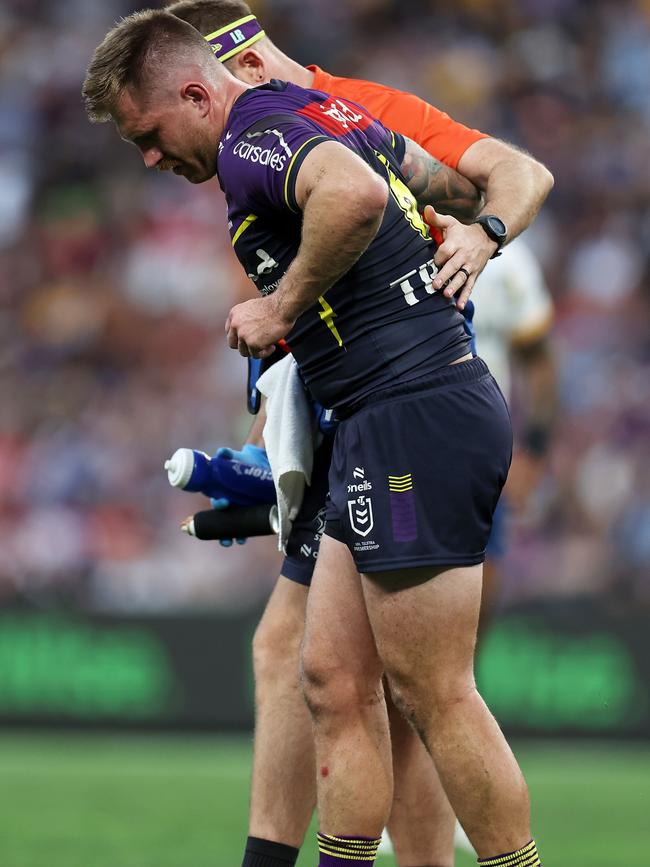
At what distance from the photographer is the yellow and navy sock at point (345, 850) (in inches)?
164

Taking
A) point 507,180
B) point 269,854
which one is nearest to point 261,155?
point 507,180

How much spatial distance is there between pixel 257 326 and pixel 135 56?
788mm

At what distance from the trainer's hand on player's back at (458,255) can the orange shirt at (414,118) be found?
21.5 inches

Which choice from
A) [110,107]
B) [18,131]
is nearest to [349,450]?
[110,107]

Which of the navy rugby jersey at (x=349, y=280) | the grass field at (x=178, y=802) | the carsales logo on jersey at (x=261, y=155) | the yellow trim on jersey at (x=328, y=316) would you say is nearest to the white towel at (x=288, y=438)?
the navy rugby jersey at (x=349, y=280)

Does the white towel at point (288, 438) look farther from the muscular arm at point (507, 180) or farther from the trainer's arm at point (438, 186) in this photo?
the muscular arm at point (507, 180)

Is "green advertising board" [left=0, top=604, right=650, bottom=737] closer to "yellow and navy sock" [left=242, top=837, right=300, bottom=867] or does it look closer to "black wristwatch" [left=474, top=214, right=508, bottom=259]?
"yellow and navy sock" [left=242, top=837, right=300, bottom=867]

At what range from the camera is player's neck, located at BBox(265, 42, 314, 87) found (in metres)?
5.29

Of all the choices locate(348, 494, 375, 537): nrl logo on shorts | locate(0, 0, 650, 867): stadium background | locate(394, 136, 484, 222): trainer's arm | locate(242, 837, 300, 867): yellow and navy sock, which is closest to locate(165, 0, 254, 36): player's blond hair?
locate(394, 136, 484, 222): trainer's arm

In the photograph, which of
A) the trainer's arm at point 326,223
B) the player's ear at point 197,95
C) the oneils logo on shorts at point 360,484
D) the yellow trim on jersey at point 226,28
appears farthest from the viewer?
the yellow trim on jersey at point 226,28

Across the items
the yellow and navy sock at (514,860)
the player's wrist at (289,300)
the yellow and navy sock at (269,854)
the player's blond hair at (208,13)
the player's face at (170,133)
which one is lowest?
the yellow and navy sock at (514,860)

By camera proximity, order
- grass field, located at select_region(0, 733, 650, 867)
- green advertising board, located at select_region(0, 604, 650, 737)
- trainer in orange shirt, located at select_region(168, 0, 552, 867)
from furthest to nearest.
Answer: green advertising board, located at select_region(0, 604, 650, 737)
grass field, located at select_region(0, 733, 650, 867)
trainer in orange shirt, located at select_region(168, 0, 552, 867)

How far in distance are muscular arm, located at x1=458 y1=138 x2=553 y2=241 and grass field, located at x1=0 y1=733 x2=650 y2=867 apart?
2.74 m

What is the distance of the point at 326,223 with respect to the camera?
3842 millimetres
